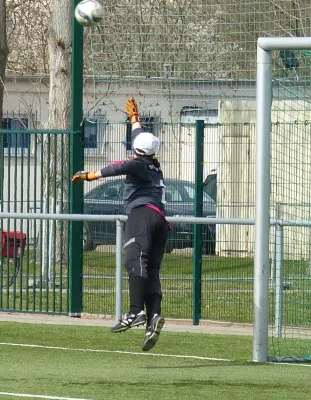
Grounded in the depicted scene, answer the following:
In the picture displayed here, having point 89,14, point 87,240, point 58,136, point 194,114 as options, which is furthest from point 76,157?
point 89,14

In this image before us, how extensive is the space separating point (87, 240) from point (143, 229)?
4649 millimetres

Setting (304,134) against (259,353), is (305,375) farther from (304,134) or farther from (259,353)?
(304,134)

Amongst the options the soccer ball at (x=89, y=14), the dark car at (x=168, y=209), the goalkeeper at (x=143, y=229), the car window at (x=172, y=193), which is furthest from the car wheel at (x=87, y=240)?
the goalkeeper at (x=143, y=229)

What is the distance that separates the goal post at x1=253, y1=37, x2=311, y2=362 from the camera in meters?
11.1

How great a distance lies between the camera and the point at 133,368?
34.8ft

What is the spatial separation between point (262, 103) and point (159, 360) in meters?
2.46

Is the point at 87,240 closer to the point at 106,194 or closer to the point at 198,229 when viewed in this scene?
the point at 106,194

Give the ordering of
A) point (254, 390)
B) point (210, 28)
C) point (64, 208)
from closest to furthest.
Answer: point (254, 390) → point (210, 28) → point (64, 208)

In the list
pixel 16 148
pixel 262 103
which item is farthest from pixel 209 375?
pixel 16 148

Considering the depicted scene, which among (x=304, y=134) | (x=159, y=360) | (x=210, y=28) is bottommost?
(x=159, y=360)

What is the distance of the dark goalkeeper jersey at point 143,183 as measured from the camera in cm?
1090

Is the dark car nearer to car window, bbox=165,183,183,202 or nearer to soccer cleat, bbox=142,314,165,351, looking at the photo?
car window, bbox=165,183,183,202

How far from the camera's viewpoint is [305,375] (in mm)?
10375

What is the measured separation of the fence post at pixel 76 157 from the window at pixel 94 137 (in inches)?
6.8
